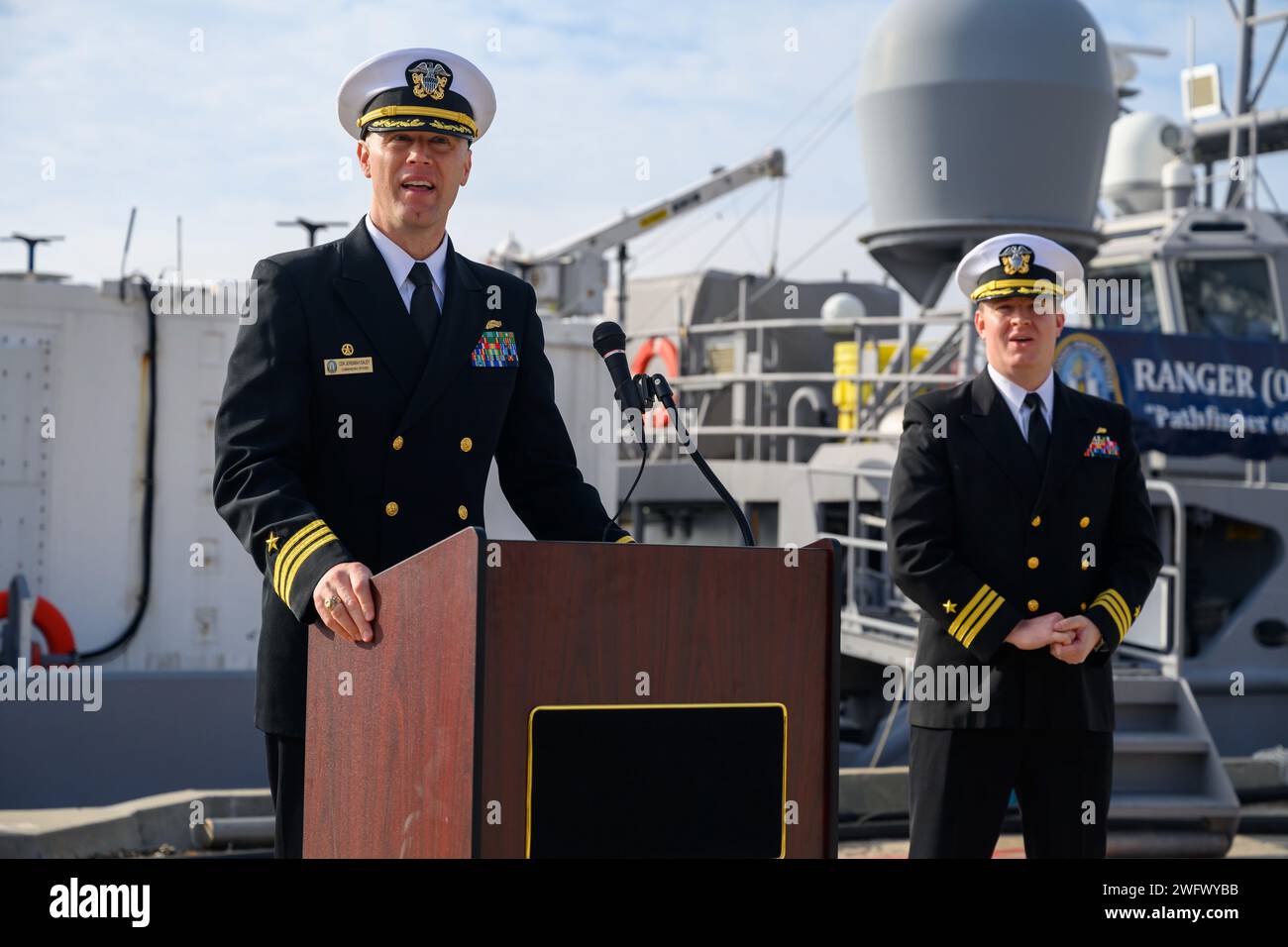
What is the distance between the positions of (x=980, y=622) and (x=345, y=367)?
1.63 meters

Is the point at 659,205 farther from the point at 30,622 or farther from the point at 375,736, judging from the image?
the point at 375,736

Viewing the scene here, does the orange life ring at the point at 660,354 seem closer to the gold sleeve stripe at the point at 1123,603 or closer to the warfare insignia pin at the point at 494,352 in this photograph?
the gold sleeve stripe at the point at 1123,603

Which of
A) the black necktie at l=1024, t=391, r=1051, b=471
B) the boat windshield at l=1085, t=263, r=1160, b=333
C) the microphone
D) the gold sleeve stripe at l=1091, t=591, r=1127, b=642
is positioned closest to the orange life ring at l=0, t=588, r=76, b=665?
the black necktie at l=1024, t=391, r=1051, b=471

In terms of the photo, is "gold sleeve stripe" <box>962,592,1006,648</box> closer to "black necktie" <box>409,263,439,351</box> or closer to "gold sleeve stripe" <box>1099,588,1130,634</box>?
"gold sleeve stripe" <box>1099,588,1130,634</box>

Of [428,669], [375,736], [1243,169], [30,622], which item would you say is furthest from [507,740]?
[1243,169]

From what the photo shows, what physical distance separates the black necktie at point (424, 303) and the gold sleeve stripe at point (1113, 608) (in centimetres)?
172

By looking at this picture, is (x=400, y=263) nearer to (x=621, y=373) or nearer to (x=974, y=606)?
(x=621, y=373)

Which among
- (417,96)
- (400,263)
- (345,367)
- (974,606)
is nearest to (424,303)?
(400,263)

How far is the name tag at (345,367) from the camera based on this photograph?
99.7 inches

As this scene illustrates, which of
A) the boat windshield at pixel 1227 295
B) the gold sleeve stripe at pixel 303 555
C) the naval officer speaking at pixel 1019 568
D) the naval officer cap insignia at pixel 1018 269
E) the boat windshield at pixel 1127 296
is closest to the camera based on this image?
the gold sleeve stripe at pixel 303 555

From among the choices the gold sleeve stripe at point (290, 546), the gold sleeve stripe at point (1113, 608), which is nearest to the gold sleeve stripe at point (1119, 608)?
the gold sleeve stripe at point (1113, 608)

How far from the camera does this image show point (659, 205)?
16.7 metres

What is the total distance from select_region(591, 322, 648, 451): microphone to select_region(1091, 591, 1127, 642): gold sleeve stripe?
143 centimetres
